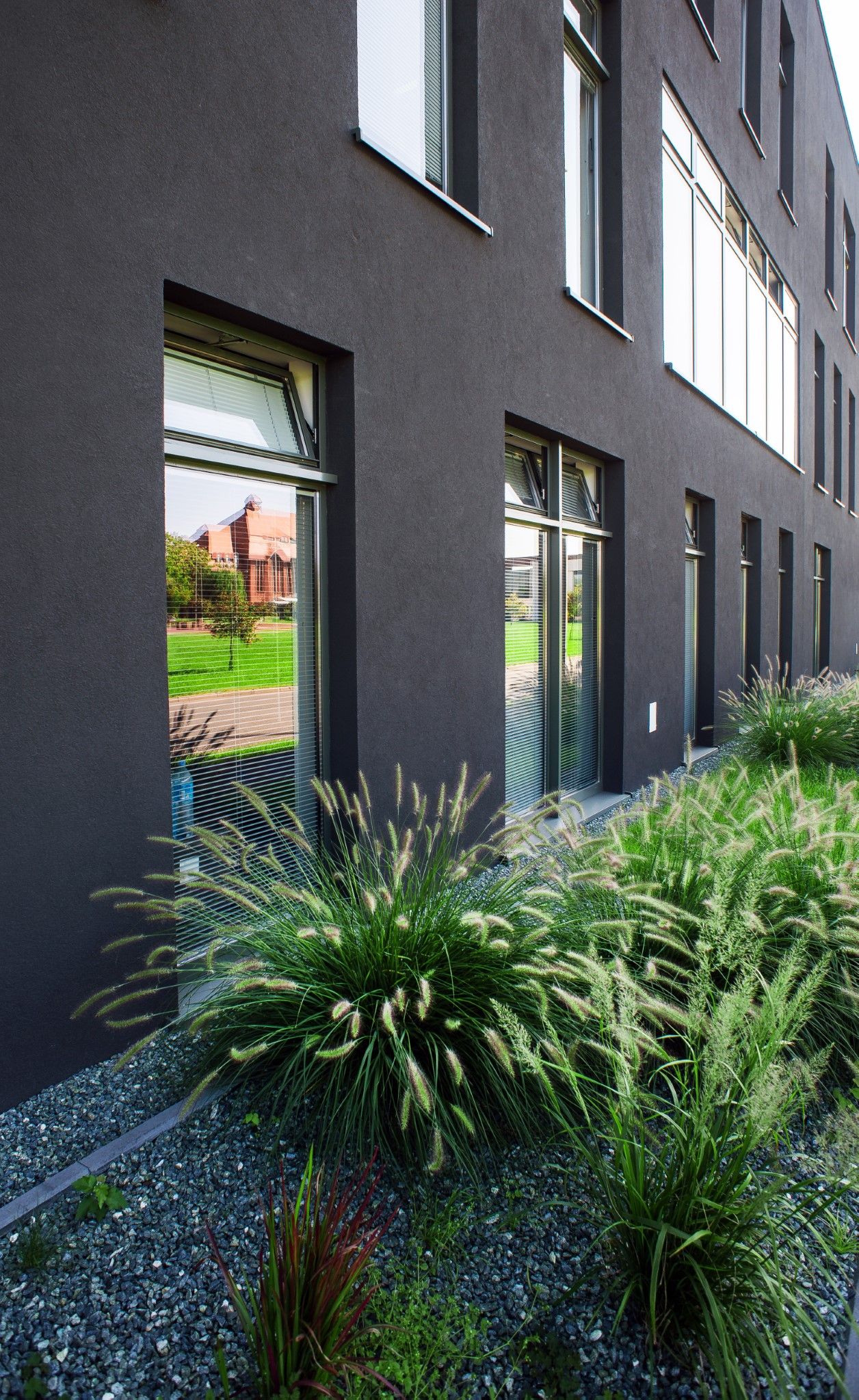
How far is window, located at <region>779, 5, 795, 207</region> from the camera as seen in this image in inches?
579

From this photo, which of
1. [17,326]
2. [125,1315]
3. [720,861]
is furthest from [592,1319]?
[17,326]

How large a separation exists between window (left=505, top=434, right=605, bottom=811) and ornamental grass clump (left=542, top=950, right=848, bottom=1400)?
4044mm

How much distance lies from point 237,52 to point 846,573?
67.4 ft

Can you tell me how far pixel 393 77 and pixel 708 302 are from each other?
6.75 metres

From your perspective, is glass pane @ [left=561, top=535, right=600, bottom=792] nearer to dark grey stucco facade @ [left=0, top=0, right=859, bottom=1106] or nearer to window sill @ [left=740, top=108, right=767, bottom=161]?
dark grey stucco facade @ [left=0, top=0, right=859, bottom=1106]

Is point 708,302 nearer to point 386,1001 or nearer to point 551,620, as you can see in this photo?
point 551,620

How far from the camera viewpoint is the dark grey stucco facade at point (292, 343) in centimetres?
300

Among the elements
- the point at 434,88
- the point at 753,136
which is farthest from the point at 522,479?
the point at 753,136

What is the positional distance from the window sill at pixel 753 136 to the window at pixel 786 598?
569 centimetres

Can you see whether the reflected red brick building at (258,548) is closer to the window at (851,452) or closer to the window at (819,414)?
the window at (819,414)

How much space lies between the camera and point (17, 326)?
2.90m

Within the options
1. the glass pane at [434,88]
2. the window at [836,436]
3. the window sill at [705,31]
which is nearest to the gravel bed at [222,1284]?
the glass pane at [434,88]

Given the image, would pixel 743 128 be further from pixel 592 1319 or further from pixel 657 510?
pixel 592 1319

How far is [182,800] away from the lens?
3900mm
